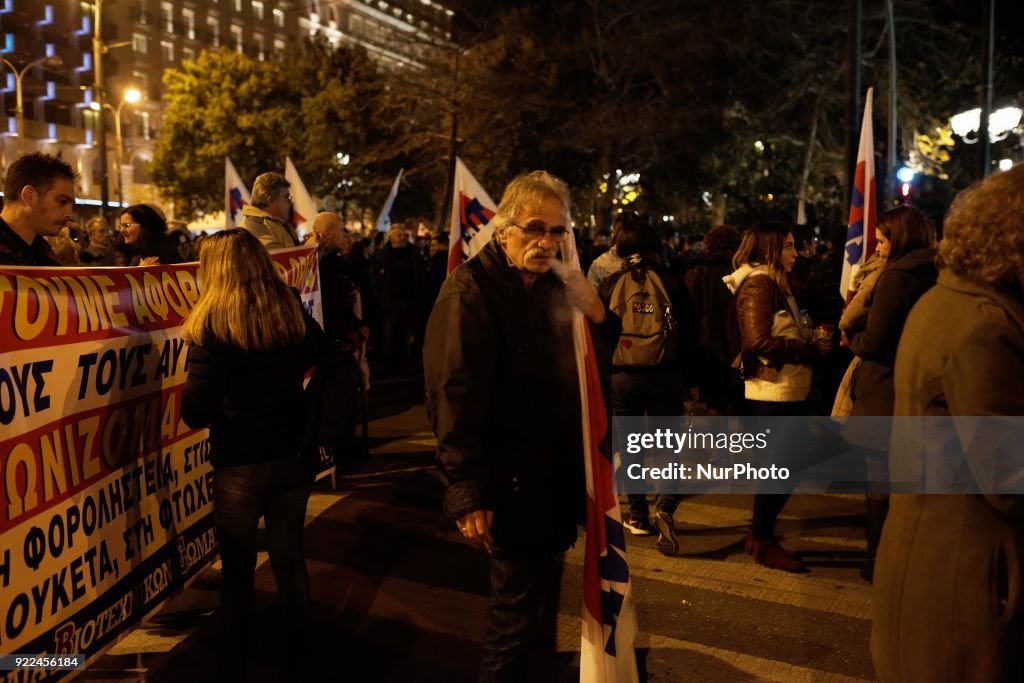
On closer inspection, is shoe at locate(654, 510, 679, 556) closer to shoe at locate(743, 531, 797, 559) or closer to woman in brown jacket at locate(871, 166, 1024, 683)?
shoe at locate(743, 531, 797, 559)

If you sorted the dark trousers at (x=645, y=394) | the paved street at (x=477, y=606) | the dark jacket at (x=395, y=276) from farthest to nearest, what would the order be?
the dark jacket at (x=395, y=276) < the dark trousers at (x=645, y=394) < the paved street at (x=477, y=606)

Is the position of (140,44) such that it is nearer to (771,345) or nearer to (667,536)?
(667,536)

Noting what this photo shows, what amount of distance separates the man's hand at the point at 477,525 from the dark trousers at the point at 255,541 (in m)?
1.00

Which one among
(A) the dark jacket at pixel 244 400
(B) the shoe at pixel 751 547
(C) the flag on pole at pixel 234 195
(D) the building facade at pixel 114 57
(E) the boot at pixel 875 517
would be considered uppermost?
(D) the building facade at pixel 114 57

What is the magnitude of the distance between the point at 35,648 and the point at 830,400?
6716 millimetres

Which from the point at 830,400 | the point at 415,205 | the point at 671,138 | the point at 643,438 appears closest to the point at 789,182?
the point at 671,138

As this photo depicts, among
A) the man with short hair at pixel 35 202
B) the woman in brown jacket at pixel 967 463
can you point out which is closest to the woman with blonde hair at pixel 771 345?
the woman in brown jacket at pixel 967 463

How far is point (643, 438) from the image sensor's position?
6535mm

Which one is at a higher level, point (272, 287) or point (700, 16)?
point (700, 16)

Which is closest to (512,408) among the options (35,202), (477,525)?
(477,525)

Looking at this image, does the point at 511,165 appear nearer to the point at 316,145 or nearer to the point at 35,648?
the point at 316,145

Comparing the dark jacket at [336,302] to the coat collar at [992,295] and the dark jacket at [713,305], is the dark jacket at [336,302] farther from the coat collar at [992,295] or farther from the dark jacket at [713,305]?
the coat collar at [992,295]

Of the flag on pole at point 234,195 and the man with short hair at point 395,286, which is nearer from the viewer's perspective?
the flag on pole at point 234,195

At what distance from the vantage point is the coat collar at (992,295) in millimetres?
2180
